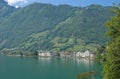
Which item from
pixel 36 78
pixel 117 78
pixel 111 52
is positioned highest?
pixel 111 52

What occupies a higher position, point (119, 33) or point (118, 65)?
point (119, 33)

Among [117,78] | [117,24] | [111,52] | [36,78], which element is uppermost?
[117,24]

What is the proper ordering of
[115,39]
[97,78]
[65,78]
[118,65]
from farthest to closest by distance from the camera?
[65,78] < [97,78] < [115,39] < [118,65]

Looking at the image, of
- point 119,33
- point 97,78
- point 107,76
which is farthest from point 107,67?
point 97,78

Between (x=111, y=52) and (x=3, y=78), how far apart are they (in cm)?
8953

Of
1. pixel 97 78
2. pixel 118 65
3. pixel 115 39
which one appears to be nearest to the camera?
pixel 118 65

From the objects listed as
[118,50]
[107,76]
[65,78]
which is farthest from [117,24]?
[65,78]

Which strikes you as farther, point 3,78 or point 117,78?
point 3,78

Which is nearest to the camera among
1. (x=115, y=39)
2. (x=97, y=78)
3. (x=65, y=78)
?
(x=115, y=39)

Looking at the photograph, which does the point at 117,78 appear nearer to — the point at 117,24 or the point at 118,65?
the point at 118,65

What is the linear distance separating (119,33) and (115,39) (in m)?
0.56

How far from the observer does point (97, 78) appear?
84875mm

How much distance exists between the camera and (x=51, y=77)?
11019cm

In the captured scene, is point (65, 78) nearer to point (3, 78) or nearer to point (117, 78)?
point (3, 78)
